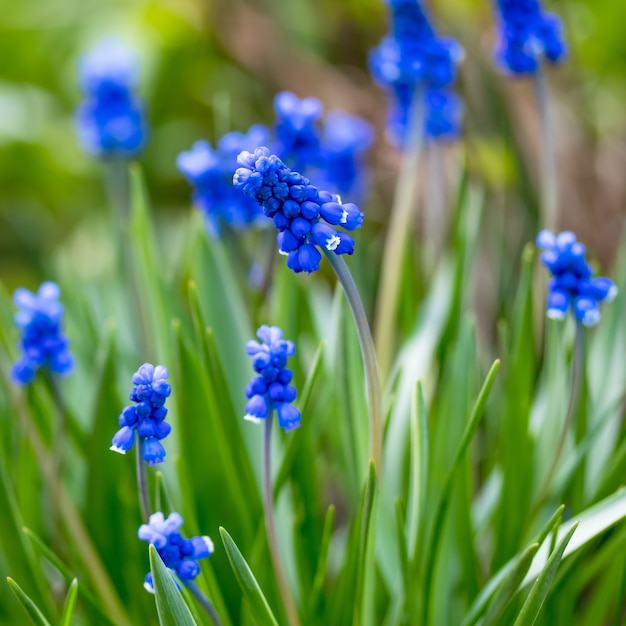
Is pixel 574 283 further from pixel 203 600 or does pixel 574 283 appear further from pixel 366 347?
pixel 203 600

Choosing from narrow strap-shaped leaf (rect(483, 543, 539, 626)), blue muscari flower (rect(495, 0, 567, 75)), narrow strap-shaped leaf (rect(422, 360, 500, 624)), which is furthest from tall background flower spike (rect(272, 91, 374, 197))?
narrow strap-shaped leaf (rect(483, 543, 539, 626))

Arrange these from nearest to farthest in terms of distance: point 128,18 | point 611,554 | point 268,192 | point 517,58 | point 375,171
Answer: point 268,192 → point 611,554 → point 517,58 → point 375,171 → point 128,18

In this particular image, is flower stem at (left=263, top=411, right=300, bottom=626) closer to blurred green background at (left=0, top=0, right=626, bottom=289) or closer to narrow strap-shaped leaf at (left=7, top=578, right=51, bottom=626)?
narrow strap-shaped leaf at (left=7, top=578, right=51, bottom=626)

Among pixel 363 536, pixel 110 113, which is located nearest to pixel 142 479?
pixel 363 536

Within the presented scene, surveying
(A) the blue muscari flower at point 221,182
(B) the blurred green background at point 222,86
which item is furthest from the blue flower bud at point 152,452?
(B) the blurred green background at point 222,86

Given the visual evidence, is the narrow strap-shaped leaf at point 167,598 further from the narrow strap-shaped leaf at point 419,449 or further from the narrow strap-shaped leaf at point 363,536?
the narrow strap-shaped leaf at point 419,449

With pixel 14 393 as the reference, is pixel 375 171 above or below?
above

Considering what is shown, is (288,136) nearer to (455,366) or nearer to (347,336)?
(347,336)

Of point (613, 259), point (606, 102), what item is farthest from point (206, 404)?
point (606, 102)
